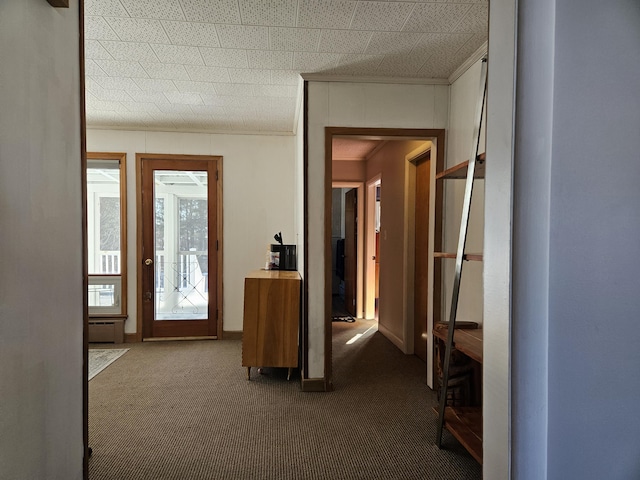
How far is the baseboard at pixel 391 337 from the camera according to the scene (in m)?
4.02

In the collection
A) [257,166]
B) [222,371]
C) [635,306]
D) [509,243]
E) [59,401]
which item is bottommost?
[222,371]

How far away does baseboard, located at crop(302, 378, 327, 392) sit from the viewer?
2879mm

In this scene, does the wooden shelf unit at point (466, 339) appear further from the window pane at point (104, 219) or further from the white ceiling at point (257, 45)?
the window pane at point (104, 219)

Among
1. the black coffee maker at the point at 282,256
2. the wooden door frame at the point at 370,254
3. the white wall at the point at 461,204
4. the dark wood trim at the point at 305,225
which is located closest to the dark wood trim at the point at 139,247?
the black coffee maker at the point at 282,256

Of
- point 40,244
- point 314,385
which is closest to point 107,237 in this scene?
point 314,385

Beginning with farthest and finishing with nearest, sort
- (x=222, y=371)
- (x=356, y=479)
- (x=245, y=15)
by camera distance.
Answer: (x=222, y=371)
(x=245, y=15)
(x=356, y=479)

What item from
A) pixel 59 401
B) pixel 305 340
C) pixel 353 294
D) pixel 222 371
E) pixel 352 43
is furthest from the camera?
pixel 353 294

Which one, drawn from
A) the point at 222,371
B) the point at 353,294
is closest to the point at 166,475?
the point at 222,371

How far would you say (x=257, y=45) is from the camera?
2383mm

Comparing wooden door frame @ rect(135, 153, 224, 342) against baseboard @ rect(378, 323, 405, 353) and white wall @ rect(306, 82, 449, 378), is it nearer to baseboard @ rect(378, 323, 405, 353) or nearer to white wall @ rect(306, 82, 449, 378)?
white wall @ rect(306, 82, 449, 378)

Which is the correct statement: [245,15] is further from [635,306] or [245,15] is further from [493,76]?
[635,306]

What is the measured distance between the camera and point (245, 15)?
2055 millimetres

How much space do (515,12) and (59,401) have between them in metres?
1.68

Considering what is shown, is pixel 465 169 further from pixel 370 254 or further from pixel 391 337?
pixel 370 254
